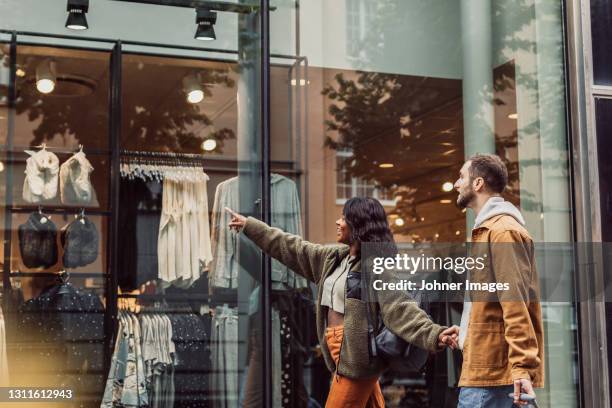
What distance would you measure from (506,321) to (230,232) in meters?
2.50

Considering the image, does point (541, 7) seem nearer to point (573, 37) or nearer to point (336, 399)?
point (573, 37)

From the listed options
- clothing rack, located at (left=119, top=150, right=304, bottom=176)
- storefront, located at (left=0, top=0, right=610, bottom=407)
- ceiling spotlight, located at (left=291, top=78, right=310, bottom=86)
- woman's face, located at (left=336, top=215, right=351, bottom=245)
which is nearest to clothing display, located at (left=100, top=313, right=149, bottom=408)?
storefront, located at (left=0, top=0, right=610, bottom=407)

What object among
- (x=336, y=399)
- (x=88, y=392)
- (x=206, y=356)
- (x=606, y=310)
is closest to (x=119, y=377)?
(x=88, y=392)

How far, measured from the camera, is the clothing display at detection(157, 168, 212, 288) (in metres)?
6.03

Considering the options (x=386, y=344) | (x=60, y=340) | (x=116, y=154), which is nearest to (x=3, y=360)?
(x=60, y=340)

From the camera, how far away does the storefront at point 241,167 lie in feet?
19.4

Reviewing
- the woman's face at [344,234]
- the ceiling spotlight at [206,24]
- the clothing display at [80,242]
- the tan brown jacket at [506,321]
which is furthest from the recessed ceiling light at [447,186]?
the clothing display at [80,242]

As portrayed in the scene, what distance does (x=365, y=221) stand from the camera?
491 cm

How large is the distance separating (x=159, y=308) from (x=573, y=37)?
11.3ft

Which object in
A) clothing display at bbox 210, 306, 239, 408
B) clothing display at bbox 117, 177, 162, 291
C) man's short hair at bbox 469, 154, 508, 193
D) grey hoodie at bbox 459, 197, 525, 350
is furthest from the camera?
clothing display at bbox 117, 177, 162, 291

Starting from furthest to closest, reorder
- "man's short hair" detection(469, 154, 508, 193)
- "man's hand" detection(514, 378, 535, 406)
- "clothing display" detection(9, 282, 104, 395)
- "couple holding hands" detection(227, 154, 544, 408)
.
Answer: "clothing display" detection(9, 282, 104, 395)
"man's short hair" detection(469, 154, 508, 193)
"couple holding hands" detection(227, 154, 544, 408)
"man's hand" detection(514, 378, 535, 406)

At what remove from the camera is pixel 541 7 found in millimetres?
6504

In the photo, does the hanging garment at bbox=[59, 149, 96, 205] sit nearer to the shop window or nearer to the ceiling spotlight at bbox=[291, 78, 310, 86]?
the ceiling spotlight at bbox=[291, 78, 310, 86]

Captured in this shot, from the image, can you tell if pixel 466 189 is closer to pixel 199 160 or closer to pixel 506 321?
pixel 506 321
